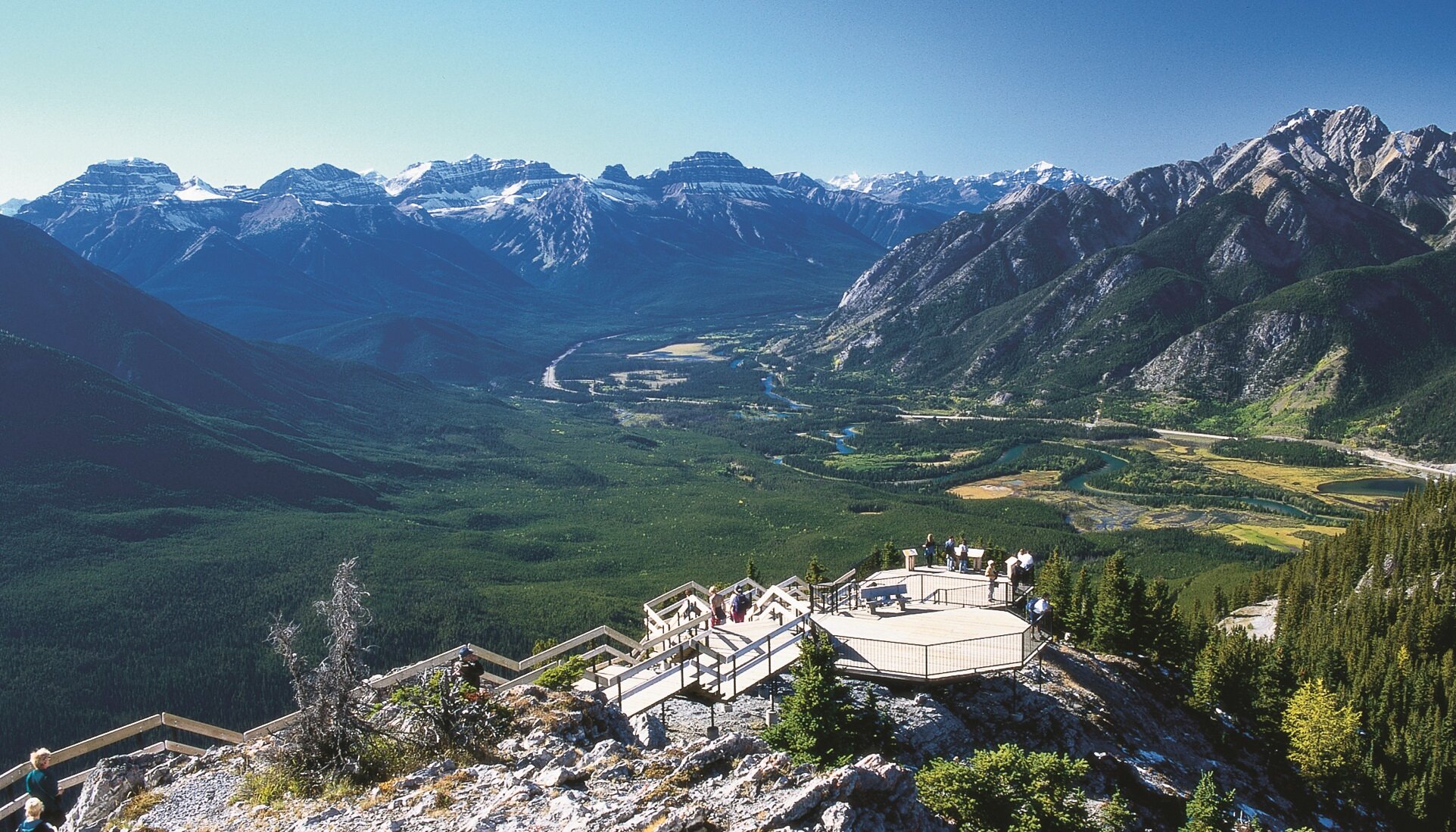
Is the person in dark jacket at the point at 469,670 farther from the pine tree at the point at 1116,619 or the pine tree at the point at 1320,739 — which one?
the pine tree at the point at 1320,739

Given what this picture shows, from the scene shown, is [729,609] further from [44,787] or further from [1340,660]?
[1340,660]

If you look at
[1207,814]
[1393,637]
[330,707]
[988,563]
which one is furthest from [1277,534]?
[330,707]

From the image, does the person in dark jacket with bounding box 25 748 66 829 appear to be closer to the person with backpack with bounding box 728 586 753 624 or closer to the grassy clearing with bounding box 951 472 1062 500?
the person with backpack with bounding box 728 586 753 624

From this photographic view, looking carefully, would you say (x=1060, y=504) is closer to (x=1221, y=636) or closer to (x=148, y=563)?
(x=1221, y=636)

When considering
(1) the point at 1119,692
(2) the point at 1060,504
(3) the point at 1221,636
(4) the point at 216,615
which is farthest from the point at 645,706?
(2) the point at 1060,504

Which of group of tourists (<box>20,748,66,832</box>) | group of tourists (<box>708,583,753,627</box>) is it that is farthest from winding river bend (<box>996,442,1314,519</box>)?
group of tourists (<box>20,748,66,832</box>)

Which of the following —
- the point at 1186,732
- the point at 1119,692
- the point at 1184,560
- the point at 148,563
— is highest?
the point at 1119,692

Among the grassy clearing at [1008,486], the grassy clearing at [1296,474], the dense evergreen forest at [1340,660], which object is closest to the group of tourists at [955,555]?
the dense evergreen forest at [1340,660]
